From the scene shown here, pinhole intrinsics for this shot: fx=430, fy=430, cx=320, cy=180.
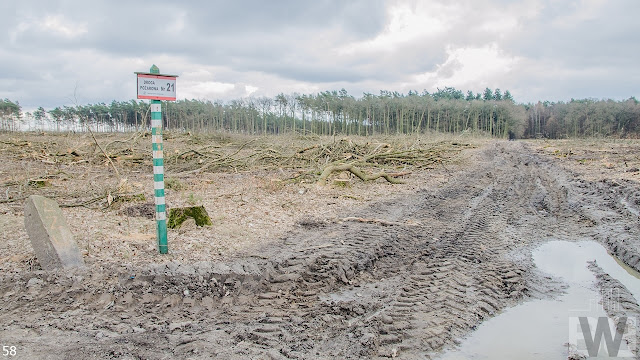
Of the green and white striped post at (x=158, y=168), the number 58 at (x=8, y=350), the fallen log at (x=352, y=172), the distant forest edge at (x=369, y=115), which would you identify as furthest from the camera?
the distant forest edge at (x=369, y=115)

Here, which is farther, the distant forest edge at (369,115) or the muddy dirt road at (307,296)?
the distant forest edge at (369,115)

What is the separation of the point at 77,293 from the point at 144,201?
17.5ft

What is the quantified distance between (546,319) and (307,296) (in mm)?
2506

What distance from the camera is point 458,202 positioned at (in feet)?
35.6

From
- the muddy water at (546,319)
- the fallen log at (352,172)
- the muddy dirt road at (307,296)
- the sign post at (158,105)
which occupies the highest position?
the sign post at (158,105)

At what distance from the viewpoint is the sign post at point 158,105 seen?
213 inches

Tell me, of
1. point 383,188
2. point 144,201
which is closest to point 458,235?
point 383,188

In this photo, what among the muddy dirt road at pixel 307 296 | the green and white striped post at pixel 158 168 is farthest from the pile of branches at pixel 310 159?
the green and white striped post at pixel 158 168

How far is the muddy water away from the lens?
3.76m

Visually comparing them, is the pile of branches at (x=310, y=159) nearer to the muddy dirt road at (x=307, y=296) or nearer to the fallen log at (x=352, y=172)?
the fallen log at (x=352, y=172)

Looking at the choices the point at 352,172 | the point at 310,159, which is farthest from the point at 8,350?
the point at 310,159

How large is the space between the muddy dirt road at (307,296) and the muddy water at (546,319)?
0.16 m

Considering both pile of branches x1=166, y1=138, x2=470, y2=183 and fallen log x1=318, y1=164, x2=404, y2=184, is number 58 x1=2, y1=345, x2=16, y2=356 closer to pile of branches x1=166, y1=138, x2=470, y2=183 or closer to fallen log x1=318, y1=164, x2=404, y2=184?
fallen log x1=318, y1=164, x2=404, y2=184

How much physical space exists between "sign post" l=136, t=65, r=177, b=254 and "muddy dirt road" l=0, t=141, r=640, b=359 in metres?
0.74
